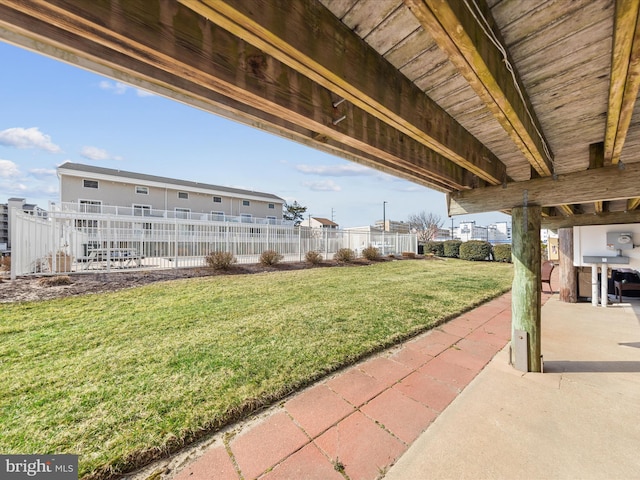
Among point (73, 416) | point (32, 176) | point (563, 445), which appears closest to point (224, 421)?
point (73, 416)

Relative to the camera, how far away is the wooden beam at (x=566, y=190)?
2158 millimetres

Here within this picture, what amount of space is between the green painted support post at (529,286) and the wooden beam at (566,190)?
0.50 feet

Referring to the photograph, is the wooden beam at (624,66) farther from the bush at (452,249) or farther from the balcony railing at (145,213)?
the bush at (452,249)

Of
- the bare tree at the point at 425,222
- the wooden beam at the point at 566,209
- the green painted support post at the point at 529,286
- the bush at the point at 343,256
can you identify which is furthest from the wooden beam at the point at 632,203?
the bare tree at the point at 425,222

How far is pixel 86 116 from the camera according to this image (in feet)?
23.8

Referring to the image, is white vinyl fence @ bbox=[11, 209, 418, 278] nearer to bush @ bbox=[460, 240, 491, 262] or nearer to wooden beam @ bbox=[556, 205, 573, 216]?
bush @ bbox=[460, 240, 491, 262]

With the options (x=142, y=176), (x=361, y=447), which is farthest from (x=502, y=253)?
(x=142, y=176)

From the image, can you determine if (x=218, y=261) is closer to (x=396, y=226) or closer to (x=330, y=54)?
(x=330, y=54)

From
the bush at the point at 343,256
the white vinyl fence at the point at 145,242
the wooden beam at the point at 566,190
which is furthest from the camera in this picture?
the bush at the point at 343,256

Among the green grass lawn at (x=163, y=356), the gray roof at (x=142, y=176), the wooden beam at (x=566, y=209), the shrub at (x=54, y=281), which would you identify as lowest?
the green grass lawn at (x=163, y=356)

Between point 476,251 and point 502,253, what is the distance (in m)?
1.22

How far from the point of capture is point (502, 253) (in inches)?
515

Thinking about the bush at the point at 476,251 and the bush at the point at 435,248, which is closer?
the bush at the point at 476,251

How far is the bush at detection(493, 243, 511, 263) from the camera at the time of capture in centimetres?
1286
